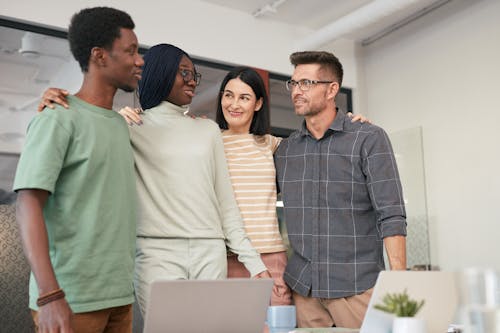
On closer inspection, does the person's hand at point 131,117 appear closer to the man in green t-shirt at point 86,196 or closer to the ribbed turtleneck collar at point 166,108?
the ribbed turtleneck collar at point 166,108

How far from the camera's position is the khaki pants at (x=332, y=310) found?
2.20 metres

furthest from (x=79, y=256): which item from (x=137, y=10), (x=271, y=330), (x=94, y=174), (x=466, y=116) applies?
(x=466, y=116)

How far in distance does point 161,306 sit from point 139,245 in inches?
20.8

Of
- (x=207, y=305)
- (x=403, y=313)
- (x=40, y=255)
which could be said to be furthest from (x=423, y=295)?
(x=40, y=255)

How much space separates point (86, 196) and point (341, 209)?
3.57ft

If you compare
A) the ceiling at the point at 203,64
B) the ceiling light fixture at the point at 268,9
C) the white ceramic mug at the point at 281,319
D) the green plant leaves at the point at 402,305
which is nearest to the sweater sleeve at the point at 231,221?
the white ceramic mug at the point at 281,319

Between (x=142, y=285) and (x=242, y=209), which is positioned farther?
(x=242, y=209)

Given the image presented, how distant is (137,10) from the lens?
446cm

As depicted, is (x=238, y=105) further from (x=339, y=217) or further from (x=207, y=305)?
(x=207, y=305)

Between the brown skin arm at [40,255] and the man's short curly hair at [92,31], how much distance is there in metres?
0.45

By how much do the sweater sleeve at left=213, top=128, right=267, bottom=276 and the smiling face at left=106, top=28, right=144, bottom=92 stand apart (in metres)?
0.42

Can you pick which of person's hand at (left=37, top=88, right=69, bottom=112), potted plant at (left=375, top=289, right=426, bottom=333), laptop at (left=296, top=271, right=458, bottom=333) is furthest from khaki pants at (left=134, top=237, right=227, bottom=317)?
potted plant at (left=375, top=289, right=426, bottom=333)

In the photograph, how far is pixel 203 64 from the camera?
482 cm

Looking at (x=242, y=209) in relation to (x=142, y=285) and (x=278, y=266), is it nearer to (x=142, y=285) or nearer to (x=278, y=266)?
(x=278, y=266)
